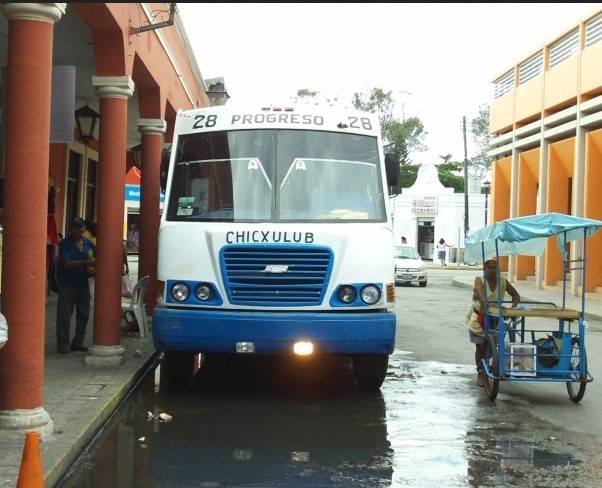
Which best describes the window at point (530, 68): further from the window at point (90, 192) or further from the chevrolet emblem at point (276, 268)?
the chevrolet emblem at point (276, 268)

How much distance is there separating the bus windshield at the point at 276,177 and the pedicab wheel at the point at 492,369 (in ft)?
5.78

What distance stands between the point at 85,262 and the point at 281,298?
335 cm

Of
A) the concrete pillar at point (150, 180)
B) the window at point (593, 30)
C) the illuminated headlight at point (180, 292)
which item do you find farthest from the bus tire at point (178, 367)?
the window at point (593, 30)

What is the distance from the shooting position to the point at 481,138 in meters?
73.4

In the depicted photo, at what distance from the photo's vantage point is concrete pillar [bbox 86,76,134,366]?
30.2ft

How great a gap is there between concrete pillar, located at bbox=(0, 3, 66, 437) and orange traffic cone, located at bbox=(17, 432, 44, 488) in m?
1.74

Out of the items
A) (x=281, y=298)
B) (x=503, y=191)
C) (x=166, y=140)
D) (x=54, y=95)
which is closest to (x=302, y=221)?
(x=281, y=298)

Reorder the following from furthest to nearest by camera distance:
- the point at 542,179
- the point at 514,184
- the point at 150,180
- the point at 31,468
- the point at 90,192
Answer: the point at 514,184 < the point at 542,179 < the point at 90,192 < the point at 150,180 < the point at 31,468

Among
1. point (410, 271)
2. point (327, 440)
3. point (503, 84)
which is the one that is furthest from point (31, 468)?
point (503, 84)

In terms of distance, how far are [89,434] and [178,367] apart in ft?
7.37

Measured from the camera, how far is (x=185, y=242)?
8.02 meters

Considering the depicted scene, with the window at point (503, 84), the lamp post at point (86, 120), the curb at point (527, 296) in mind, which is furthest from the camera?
the window at point (503, 84)

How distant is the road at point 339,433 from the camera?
5.61 m

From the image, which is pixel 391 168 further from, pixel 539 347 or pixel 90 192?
pixel 90 192
